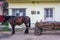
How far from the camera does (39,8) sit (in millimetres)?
22078

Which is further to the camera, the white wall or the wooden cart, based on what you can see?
the white wall

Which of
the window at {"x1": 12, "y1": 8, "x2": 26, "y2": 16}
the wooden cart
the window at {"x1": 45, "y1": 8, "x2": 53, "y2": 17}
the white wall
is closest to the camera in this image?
the wooden cart

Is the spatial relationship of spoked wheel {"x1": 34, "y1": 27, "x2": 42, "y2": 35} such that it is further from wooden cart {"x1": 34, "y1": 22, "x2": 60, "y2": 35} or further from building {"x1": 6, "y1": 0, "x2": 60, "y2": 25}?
building {"x1": 6, "y1": 0, "x2": 60, "y2": 25}

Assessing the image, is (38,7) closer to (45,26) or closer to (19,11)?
(19,11)


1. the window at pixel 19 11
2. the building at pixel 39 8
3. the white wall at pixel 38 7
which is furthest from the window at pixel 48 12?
the window at pixel 19 11

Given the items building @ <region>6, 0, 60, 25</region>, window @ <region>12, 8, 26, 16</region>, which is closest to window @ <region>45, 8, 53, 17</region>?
building @ <region>6, 0, 60, 25</region>

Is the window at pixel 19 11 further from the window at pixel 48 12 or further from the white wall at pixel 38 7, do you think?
the window at pixel 48 12

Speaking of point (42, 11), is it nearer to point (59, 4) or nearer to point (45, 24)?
point (59, 4)

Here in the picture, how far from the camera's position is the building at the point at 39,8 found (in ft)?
72.0

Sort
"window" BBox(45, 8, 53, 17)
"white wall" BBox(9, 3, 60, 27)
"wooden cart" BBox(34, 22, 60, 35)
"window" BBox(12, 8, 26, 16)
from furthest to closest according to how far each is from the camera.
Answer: "window" BBox(12, 8, 26, 16)
"window" BBox(45, 8, 53, 17)
"white wall" BBox(9, 3, 60, 27)
"wooden cart" BBox(34, 22, 60, 35)

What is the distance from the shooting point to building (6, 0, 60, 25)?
2194 centimetres

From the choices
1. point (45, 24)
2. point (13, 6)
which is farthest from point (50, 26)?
point (13, 6)

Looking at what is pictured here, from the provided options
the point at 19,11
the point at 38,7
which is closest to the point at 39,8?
the point at 38,7

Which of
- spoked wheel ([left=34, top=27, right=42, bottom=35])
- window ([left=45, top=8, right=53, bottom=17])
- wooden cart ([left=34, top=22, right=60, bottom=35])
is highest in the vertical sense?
window ([left=45, top=8, right=53, bottom=17])
